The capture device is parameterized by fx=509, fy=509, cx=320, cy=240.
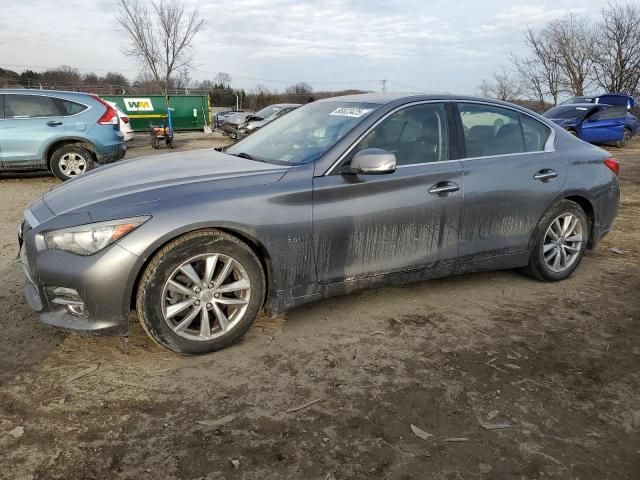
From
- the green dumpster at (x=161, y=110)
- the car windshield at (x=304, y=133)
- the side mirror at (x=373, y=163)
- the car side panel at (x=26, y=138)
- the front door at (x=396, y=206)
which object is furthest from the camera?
the green dumpster at (x=161, y=110)

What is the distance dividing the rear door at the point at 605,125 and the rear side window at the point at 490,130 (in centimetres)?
1322

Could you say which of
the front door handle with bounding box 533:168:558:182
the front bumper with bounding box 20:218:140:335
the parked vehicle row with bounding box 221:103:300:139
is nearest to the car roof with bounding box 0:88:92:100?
the parked vehicle row with bounding box 221:103:300:139

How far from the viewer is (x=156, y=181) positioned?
316cm

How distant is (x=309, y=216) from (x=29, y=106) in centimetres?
815

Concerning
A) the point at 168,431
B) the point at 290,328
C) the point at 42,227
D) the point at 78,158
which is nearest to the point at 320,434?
the point at 168,431

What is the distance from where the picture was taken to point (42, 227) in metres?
2.87

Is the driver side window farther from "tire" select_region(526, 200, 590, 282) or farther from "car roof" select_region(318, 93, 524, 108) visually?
"tire" select_region(526, 200, 590, 282)

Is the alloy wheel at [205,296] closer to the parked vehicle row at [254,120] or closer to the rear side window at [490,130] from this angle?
the rear side window at [490,130]

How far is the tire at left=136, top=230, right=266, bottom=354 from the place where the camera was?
2879mm

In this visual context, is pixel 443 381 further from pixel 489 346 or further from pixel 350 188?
pixel 350 188

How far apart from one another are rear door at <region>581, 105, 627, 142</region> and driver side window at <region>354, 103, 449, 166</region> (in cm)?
1391

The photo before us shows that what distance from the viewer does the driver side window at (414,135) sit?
3545mm

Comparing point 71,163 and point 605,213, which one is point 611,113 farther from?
point 71,163

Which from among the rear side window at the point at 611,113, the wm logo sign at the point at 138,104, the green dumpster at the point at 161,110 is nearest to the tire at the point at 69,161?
the green dumpster at the point at 161,110
